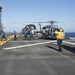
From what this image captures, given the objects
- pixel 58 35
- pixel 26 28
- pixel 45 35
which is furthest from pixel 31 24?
pixel 58 35

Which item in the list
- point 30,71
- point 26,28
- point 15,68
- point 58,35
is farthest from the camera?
point 26,28

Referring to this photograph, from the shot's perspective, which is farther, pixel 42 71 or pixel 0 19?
pixel 0 19

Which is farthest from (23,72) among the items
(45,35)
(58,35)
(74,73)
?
(45,35)

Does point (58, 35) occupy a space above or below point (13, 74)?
above

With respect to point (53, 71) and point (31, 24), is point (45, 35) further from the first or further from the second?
point (53, 71)

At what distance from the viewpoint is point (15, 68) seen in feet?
34.2

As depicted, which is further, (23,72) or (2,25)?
(2,25)

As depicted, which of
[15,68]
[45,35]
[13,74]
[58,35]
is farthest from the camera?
[45,35]

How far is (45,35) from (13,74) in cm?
2941

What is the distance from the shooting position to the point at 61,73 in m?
9.32

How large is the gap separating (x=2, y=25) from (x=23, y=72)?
217ft

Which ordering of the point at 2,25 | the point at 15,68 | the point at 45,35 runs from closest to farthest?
the point at 15,68
the point at 45,35
the point at 2,25

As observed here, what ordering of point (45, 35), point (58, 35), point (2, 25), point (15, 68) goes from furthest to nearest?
point (2, 25) → point (45, 35) → point (58, 35) → point (15, 68)

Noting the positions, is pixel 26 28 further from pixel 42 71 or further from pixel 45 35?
pixel 42 71
